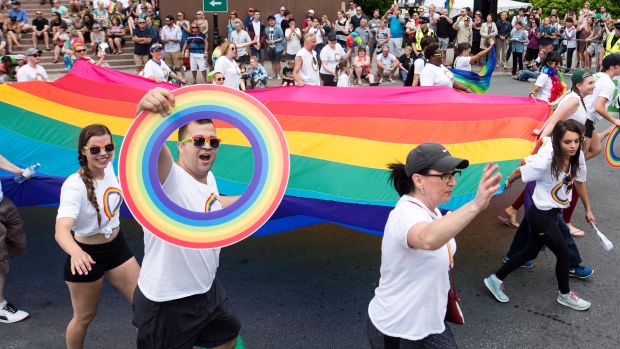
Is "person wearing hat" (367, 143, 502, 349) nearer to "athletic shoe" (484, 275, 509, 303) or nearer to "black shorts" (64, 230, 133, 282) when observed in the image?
"black shorts" (64, 230, 133, 282)

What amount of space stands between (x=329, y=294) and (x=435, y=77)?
3.95 metres

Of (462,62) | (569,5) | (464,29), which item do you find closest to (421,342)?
(462,62)

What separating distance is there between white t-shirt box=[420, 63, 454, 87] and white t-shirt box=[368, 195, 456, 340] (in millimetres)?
5294

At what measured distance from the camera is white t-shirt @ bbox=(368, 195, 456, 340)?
2.62 metres

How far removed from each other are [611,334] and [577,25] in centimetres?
1594

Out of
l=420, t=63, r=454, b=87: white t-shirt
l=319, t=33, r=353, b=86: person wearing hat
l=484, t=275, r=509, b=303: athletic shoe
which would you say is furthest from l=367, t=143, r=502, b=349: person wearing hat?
l=319, t=33, r=353, b=86: person wearing hat

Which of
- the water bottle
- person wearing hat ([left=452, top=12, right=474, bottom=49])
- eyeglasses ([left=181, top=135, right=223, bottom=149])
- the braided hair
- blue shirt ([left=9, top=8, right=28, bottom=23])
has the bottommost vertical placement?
the water bottle

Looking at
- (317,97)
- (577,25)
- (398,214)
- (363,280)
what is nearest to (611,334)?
(363,280)

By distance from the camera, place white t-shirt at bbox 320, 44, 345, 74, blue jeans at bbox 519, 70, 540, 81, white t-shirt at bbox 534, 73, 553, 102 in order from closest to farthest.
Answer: white t-shirt at bbox 534, 73, 553, 102 < white t-shirt at bbox 320, 44, 345, 74 < blue jeans at bbox 519, 70, 540, 81

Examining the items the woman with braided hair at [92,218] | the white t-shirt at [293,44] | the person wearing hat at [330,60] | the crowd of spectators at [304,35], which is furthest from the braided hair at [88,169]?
the white t-shirt at [293,44]

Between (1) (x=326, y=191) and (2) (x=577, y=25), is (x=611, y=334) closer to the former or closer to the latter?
(1) (x=326, y=191)

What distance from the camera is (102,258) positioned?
368 centimetres

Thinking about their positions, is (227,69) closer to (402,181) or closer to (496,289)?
(496,289)

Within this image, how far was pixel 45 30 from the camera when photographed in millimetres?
16734
